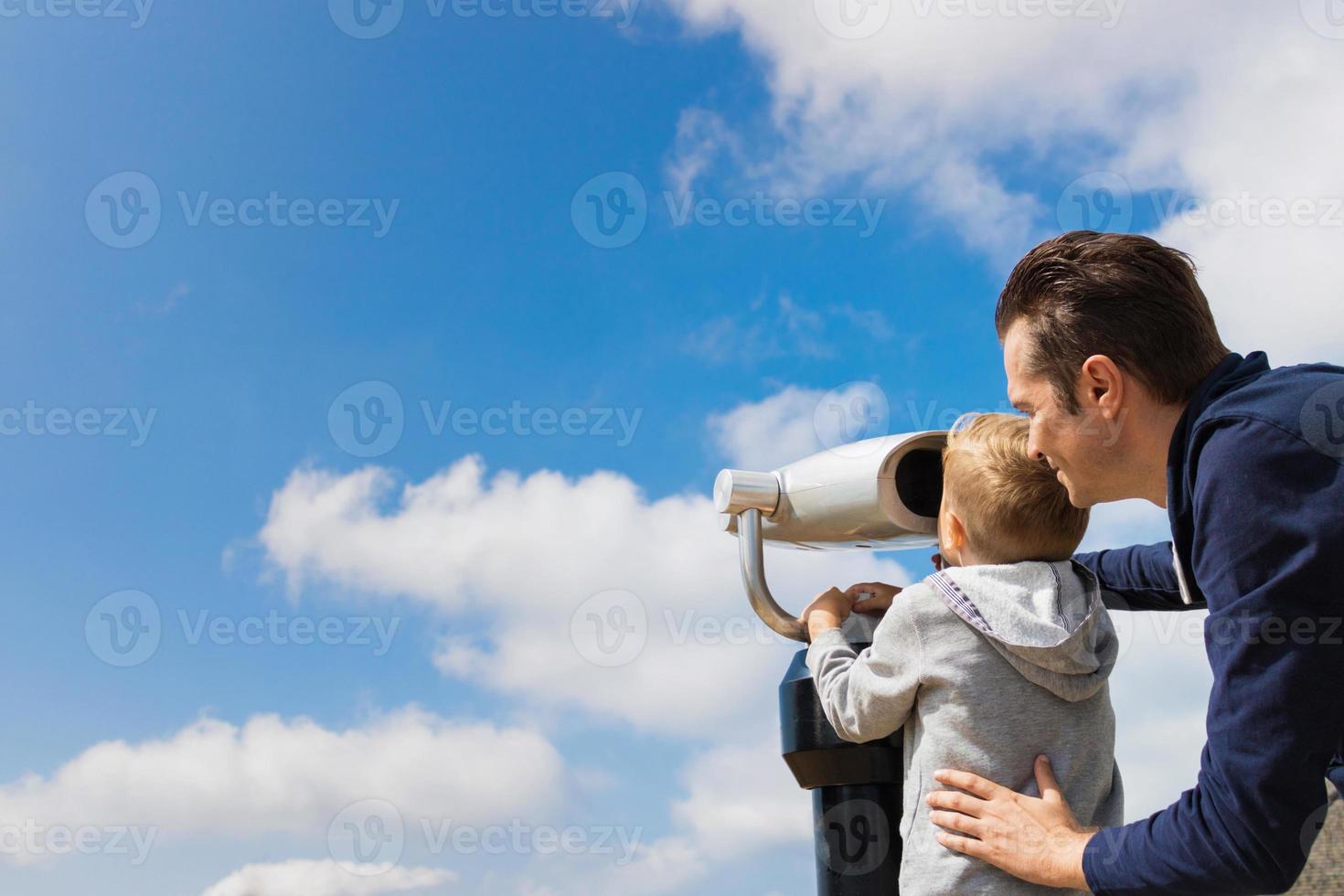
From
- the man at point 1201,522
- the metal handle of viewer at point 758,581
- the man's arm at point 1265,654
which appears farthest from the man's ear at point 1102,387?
the metal handle of viewer at point 758,581

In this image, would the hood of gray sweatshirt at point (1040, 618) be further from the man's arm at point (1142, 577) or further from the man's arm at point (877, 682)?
the man's arm at point (1142, 577)

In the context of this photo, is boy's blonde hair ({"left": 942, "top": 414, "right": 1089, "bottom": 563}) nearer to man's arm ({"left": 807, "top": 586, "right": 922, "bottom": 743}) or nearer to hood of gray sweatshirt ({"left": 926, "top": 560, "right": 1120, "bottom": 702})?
hood of gray sweatshirt ({"left": 926, "top": 560, "right": 1120, "bottom": 702})

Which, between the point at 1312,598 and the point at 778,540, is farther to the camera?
the point at 778,540

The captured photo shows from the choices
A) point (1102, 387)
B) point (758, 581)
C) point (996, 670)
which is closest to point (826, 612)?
point (758, 581)

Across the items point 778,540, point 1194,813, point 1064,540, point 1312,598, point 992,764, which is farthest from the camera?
point 778,540

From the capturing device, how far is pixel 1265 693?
151 cm

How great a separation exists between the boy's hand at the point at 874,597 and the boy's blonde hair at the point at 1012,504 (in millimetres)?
216

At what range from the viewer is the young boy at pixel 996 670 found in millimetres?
1853

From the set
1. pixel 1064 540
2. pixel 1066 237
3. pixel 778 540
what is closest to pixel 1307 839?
pixel 1064 540

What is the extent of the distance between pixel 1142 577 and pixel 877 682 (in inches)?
29.0

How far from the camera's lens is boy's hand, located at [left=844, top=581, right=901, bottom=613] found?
2.15 metres

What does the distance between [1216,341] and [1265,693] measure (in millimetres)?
582

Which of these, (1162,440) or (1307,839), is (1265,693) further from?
(1162,440)

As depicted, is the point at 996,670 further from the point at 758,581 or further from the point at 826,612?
the point at 758,581
